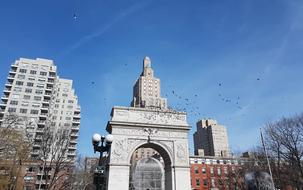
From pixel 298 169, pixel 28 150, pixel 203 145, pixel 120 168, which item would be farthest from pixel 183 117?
pixel 203 145

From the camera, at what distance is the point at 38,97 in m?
58.7

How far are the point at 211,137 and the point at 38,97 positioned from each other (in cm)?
6661

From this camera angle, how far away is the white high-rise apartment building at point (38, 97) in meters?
56.2

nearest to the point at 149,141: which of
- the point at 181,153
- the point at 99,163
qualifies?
the point at 181,153

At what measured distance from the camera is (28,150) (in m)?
22.2

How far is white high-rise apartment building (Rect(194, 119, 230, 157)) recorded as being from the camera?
98156 millimetres

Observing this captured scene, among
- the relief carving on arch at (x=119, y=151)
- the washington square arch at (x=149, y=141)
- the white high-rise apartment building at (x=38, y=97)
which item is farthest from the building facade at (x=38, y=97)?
the relief carving on arch at (x=119, y=151)

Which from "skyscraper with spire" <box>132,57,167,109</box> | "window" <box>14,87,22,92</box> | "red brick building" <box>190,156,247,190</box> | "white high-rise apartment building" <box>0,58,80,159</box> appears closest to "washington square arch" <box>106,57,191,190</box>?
"red brick building" <box>190,156,247,190</box>

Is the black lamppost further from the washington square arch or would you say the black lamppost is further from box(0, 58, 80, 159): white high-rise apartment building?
box(0, 58, 80, 159): white high-rise apartment building

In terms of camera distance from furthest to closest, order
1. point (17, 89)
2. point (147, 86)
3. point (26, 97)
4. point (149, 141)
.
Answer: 1. point (147, 86)
2. point (17, 89)
3. point (26, 97)
4. point (149, 141)

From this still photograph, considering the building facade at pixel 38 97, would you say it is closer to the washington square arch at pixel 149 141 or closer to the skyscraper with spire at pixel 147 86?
the skyscraper with spire at pixel 147 86

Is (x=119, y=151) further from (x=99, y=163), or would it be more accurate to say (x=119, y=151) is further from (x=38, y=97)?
(x=38, y=97)

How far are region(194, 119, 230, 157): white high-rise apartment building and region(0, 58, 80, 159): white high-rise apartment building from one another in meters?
55.1

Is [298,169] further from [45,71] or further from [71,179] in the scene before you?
[45,71]
